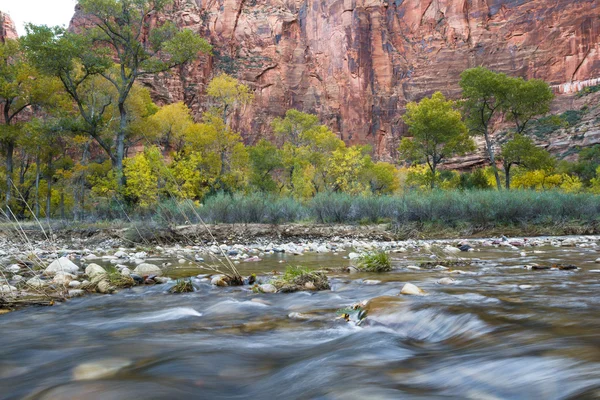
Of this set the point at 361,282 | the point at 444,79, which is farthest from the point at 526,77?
the point at 361,282

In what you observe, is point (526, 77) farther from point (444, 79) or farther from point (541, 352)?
point (541, 352)

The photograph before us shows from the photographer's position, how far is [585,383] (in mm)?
1325

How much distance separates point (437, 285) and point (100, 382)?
295cm

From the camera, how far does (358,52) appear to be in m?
73.8

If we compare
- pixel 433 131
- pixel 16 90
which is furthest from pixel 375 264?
pixel 16 90

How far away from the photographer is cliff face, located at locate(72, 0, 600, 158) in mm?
68438

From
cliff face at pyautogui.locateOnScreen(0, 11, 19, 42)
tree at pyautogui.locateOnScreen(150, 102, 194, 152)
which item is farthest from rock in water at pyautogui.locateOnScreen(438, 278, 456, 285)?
cliff face at pyautogui.locateOnScreen(0, 11, 19, 42)

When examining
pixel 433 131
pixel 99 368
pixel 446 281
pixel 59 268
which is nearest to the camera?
pixel 99 368

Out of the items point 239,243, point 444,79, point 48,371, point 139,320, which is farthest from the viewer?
point 444,79

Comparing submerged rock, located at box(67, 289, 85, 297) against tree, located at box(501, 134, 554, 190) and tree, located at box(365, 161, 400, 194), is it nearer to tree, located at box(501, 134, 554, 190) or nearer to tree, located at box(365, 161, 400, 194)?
tree, located at box(501, 134, 554, 190)

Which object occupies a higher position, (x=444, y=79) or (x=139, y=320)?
(x=444, y=79)

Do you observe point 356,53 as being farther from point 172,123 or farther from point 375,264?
point 375,264

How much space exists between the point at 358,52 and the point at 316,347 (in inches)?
3045

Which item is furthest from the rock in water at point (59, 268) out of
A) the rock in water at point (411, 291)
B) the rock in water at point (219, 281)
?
the rock in water at point (411, 291)
